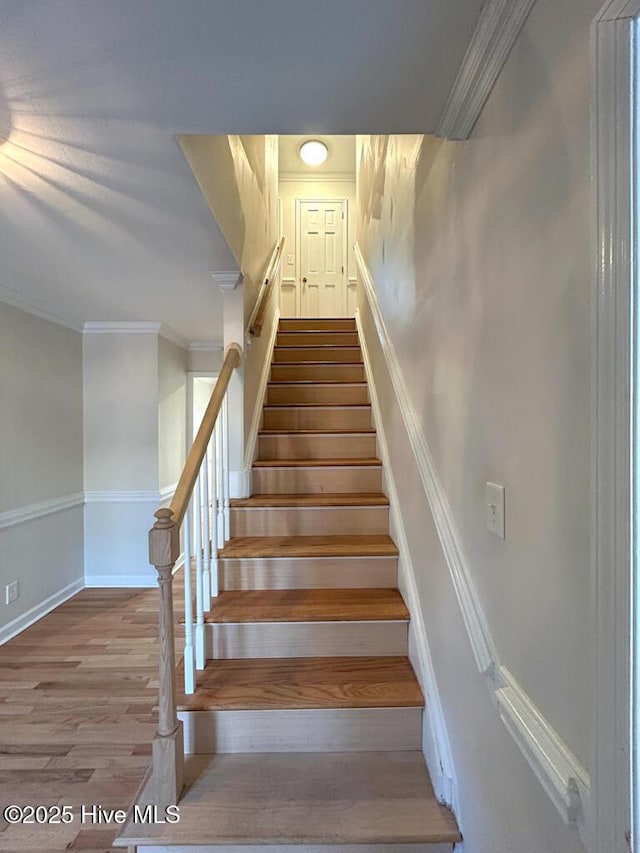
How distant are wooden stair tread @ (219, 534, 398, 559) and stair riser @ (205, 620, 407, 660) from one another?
0.31 m

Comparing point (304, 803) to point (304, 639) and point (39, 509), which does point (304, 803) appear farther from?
point (39, 509)

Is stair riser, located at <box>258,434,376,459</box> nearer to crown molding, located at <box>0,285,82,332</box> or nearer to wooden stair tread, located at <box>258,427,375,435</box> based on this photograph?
wooden stair tread, located at <box>258,427,375,435</box>

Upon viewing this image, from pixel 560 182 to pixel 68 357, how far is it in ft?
11.5

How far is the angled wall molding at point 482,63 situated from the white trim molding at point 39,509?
302 centimetres

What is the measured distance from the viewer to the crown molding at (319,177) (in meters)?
5.14

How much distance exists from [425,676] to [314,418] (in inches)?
69.8

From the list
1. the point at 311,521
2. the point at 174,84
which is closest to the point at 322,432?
the point at 311,521

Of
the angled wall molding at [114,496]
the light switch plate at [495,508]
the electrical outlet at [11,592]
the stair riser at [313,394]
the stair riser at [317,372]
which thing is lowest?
the electrical outlet at [11,592]

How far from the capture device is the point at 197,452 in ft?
5.34

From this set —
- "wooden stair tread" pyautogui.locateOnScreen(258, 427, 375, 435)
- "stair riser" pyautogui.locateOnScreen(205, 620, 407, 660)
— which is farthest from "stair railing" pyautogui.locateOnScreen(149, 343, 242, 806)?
"wooden stair tread" pyautogui.locateOnScreen(258, 427, 375, 435)

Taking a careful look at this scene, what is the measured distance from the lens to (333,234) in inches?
206

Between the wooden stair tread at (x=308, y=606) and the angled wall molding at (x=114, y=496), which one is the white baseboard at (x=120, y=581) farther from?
the wooden stair tread at (x=308, y=606)

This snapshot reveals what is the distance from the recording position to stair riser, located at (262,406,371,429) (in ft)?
9.76

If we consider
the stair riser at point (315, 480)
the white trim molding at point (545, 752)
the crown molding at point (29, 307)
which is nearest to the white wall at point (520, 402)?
the white trim molding at point (545, 752)
